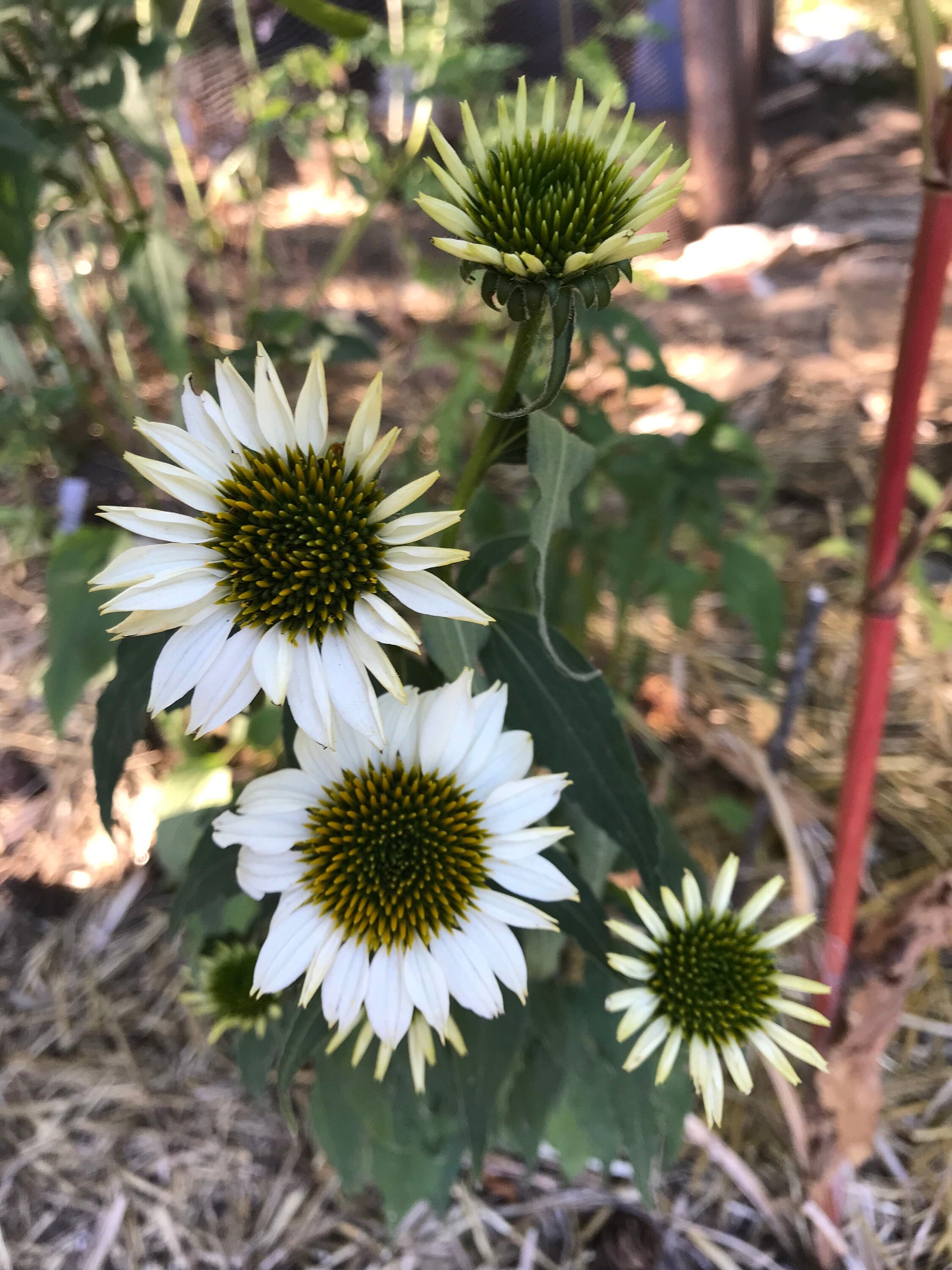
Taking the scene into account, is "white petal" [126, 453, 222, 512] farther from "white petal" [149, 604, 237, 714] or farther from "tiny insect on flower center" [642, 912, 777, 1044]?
"tiny insect on flower center" [642, 912, 777, 1044]

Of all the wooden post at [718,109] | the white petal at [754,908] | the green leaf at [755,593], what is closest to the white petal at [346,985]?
the white petal at [754,908]

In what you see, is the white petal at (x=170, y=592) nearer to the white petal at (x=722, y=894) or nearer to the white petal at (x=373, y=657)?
the white petal at (x=373, y=657)

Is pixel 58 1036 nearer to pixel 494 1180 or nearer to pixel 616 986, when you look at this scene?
pixel 494 1180

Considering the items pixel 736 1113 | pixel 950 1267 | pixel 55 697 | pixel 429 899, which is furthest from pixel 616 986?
pixel 55 697

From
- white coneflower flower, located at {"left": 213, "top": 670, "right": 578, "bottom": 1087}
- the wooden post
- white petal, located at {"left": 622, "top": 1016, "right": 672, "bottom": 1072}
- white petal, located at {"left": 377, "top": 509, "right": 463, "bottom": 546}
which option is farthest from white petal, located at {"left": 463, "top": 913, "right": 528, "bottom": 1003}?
the wooden post

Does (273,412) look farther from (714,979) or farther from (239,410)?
(714,979)
